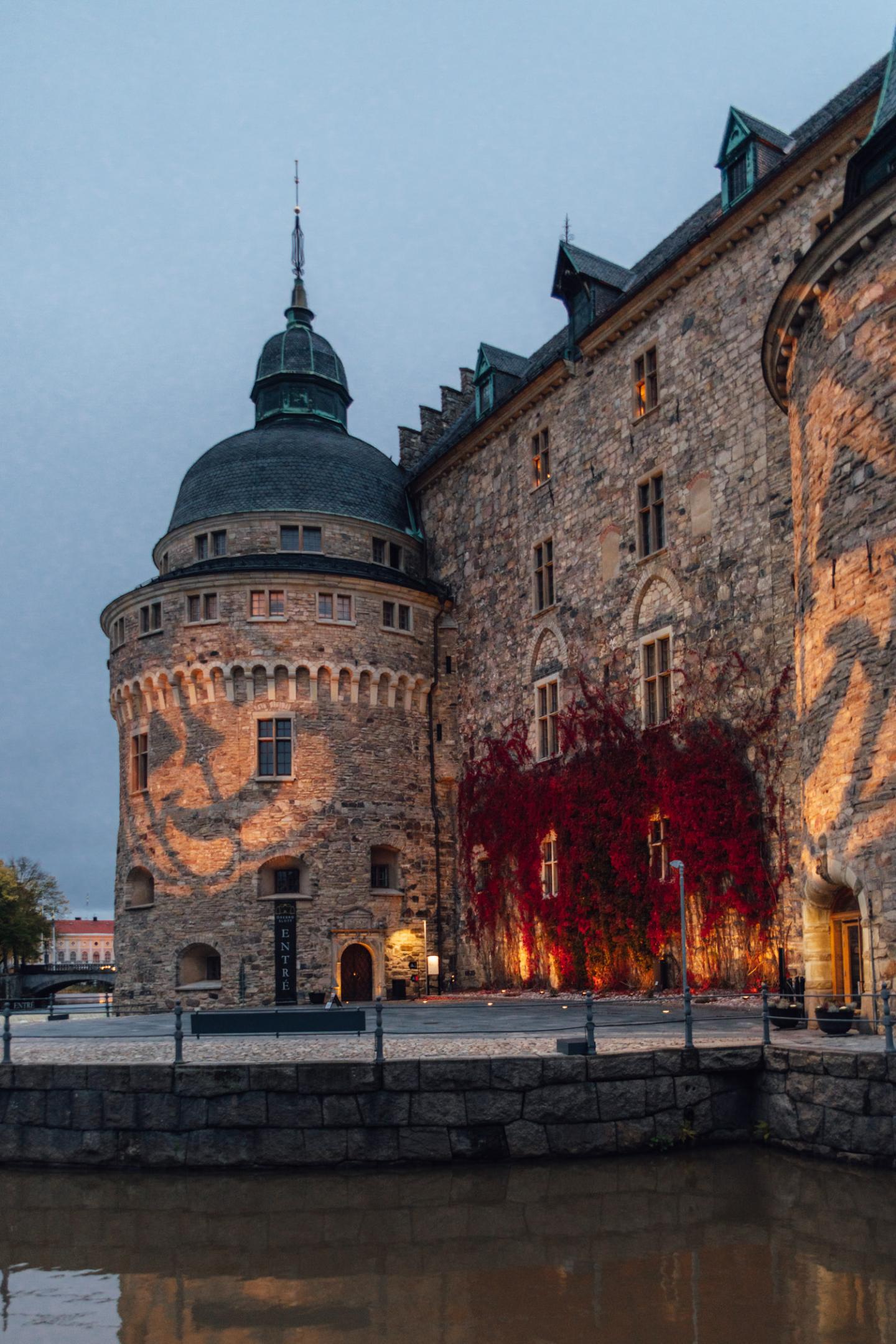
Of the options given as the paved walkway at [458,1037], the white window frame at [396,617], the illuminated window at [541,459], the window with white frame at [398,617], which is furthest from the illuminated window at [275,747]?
the paved walkway at [458,1037]

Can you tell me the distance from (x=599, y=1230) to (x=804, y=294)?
41.7 feet

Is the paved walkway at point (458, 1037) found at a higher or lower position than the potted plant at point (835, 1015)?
lower

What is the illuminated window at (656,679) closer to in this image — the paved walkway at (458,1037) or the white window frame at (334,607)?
the paved walkway at (458,1037)

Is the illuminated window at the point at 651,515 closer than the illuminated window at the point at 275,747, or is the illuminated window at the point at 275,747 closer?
the illuminated window at the point at 651,515

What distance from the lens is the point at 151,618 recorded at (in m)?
34.2

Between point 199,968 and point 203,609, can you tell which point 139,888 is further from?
point 203,609

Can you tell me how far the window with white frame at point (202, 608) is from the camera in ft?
108

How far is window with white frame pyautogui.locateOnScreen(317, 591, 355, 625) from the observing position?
33312 mm

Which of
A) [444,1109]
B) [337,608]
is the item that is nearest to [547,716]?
[337,608]

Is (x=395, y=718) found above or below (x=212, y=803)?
above

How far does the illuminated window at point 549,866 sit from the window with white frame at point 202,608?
1072 cm

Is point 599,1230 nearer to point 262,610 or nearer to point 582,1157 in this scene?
point 582,1157

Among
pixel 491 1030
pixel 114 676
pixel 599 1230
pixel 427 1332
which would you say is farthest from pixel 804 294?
pixel 114 676

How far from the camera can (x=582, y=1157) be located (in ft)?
44.3
